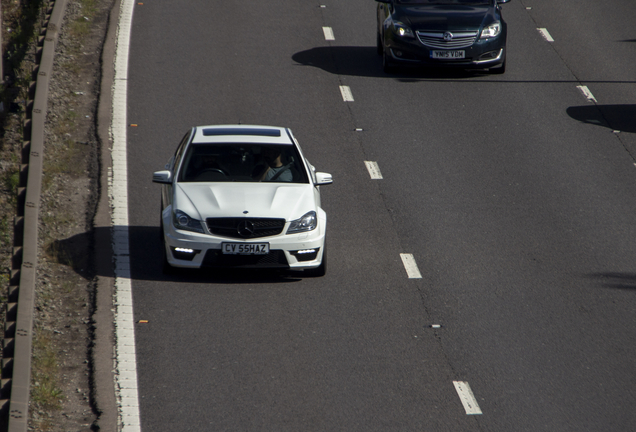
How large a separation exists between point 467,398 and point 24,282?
4.28m

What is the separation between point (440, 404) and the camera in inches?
304

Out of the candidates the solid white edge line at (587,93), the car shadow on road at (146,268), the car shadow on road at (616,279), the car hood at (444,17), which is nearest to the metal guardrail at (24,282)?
the car shadow on road at (146,268)

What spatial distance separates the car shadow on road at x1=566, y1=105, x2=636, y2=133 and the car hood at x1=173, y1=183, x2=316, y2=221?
26.0 ft

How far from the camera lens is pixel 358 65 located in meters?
19.3

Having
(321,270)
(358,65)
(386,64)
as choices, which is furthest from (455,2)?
(321,270)

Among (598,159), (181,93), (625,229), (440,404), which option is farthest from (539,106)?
(440,404)

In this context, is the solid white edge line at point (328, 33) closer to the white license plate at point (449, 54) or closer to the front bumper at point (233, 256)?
the white license plate at point (449, 54)

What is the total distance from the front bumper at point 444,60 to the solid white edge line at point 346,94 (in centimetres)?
135

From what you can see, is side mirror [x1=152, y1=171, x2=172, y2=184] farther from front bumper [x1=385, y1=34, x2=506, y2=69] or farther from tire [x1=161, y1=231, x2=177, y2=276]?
front bumper [x1=385, y1=34, x2=506, y2=69]

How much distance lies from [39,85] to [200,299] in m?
6.32

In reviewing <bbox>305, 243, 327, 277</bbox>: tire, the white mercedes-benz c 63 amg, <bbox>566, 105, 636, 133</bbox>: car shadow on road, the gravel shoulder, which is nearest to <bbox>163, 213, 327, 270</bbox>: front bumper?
the white mercedes-benz c 63 amg

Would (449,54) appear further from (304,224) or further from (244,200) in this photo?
(244,200)

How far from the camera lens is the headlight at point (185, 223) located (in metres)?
9.96

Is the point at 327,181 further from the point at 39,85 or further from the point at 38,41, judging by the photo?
the point at 38,41
